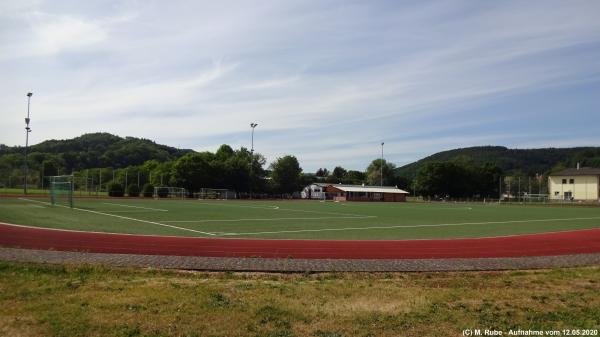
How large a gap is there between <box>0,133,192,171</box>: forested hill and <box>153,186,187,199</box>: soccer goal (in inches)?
2434

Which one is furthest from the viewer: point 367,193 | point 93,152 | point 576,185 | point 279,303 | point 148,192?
point 93,152

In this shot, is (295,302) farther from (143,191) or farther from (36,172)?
(36,172)

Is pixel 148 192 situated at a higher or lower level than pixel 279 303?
higher

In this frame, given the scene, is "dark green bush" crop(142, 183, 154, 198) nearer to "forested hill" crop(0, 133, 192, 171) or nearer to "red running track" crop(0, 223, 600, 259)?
"red running track" crop(0, 223, 600, 259)

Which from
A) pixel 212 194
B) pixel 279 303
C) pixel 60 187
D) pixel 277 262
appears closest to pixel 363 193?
pixel 212 194

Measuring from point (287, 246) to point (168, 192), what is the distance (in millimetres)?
66784

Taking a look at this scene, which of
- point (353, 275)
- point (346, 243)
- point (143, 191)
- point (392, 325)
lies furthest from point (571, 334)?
point (143, 191)

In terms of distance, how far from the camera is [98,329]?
611cm

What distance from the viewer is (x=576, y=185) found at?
109 meters

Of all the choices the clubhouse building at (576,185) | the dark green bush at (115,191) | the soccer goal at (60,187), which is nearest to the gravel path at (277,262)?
the soccer goal at (60,187)

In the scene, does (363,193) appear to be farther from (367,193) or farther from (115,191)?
(115,191)

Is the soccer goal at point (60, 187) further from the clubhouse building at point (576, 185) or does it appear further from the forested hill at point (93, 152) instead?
the clubhouse building at point (576, 185)

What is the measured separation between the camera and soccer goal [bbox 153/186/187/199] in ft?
246

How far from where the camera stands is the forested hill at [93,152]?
447 feet
